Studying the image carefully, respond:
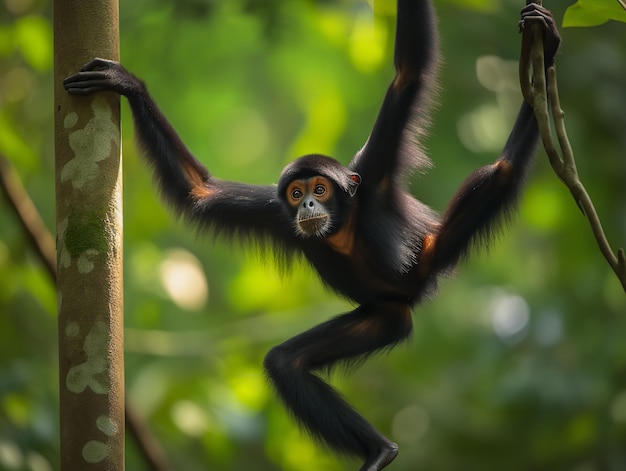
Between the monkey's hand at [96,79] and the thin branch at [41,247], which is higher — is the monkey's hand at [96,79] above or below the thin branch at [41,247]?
above

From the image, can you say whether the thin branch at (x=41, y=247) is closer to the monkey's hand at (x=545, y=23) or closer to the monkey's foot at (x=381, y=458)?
the monkey's foot at (x=381, y=458)

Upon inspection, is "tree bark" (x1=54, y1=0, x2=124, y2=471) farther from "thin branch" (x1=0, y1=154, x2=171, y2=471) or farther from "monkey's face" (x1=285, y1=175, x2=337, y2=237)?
"thin branch" (x1=0, y1=154, x2=171, y2=471)

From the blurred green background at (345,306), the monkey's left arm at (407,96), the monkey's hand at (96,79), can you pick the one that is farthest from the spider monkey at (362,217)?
the blurred green background at (345,306)

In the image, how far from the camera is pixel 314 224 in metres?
6.93

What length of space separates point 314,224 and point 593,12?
2542mm

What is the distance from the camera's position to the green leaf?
5078 millimetres

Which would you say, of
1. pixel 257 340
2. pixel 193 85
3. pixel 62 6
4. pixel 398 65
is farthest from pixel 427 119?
pixel 193 85

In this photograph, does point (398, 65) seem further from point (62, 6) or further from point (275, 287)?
point (275, 287)

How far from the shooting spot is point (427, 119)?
6992mm

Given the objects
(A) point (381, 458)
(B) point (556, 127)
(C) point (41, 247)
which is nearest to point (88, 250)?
(B) point (556, 127)

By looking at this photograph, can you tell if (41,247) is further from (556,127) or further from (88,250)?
(556,127)

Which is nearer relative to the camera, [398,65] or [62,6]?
[62,6]

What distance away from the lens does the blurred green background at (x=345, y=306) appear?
10188 millimetres

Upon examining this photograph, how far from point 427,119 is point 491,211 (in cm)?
81
